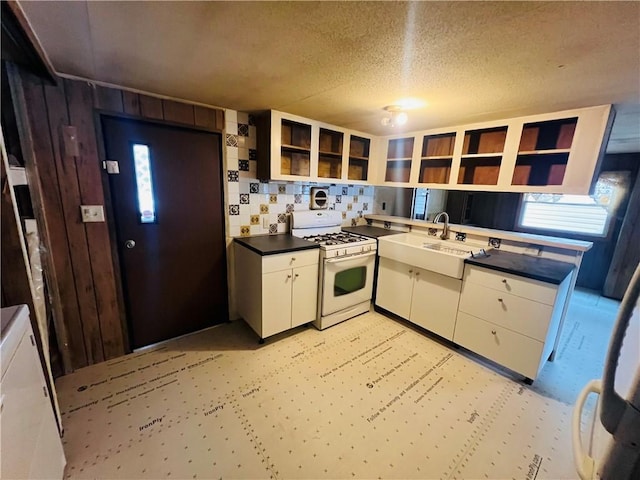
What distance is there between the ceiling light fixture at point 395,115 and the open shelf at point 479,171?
862mm

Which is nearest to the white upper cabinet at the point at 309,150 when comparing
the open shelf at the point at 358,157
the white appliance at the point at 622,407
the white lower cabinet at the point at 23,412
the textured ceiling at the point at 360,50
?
the open shelf at the point at 358,157

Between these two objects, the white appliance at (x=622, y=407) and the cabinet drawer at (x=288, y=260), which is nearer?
the white appliance at (x=622, y=407)

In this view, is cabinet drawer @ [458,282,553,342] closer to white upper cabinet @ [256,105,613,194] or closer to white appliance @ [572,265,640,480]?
white upper cabinet @ [256,105,613,194]

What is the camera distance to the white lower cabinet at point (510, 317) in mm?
1840

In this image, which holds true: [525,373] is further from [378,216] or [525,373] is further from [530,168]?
[378,216]

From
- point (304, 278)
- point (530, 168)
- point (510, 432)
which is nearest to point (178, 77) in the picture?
point (304, 278)

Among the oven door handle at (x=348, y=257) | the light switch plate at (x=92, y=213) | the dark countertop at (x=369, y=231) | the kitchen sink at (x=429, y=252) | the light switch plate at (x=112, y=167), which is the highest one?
the light switch plate at (x=112, y=167)

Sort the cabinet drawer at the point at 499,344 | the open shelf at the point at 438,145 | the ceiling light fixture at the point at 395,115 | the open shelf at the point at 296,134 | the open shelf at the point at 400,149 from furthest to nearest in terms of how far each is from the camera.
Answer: the open shelf at the point at 400,149 < the open shelf at the point at 438,145 < the open shelf at the point at 296,134 < the ceiling light fixture at the point at 395,115 < the cabinet drawer at the point at 499,344

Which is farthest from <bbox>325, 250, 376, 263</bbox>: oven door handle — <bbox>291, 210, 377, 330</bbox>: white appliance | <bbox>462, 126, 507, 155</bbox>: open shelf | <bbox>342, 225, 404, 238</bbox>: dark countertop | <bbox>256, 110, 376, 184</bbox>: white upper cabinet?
<bbox>462, 126, 507, 155</bbox>: open shelf

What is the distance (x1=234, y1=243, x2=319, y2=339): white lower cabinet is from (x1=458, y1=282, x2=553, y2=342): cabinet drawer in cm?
137

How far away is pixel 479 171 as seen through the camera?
2.43m

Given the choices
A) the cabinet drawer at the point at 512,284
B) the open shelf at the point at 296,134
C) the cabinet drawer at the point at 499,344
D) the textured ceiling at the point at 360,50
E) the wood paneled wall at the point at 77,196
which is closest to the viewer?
the textured ceiling at the point at 360,50

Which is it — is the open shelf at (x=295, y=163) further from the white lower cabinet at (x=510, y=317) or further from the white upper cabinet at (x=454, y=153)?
the white lower cabinet at (x=510, y=317)

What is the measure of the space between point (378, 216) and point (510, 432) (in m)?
2.50
